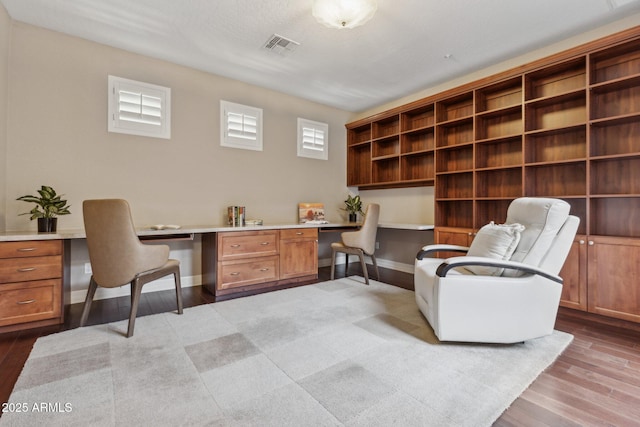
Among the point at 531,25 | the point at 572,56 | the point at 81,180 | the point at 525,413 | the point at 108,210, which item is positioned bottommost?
the point at 525,413

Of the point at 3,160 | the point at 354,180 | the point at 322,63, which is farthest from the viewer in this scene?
the point at 354,180

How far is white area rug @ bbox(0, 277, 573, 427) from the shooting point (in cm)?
146

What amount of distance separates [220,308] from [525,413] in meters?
2.54

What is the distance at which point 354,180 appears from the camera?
18.2ft

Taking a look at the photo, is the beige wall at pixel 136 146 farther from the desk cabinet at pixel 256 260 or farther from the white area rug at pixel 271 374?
the white area rug at pixel 271 374

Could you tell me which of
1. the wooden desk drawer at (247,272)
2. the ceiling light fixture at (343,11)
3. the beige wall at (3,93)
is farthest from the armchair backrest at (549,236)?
the beige wall at (3,93)

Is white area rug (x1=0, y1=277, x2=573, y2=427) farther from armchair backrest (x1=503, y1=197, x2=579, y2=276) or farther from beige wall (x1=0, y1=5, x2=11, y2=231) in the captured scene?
beige wall (x1=0, y1=5, x2=11, y2=231)

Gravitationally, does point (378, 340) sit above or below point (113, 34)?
below

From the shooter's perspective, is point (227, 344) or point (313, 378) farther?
point (227, 344)

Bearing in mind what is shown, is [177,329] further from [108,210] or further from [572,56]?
[572,56]


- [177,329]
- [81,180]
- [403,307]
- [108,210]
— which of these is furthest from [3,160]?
[403,307]

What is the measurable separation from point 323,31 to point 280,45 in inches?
21.0

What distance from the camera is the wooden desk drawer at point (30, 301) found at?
2.41 metres

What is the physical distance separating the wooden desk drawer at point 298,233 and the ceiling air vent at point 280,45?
2144mm
